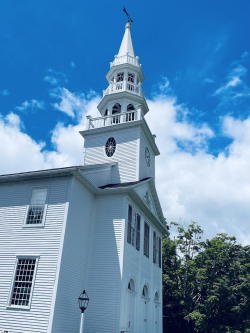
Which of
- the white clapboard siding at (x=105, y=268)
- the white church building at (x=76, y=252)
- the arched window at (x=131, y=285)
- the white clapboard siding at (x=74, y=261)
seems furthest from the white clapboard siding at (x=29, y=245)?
the arched window at (x=131, y=285)

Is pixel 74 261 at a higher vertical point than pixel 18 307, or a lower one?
higher

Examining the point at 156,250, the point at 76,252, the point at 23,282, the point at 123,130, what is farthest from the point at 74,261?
the point at 123,130

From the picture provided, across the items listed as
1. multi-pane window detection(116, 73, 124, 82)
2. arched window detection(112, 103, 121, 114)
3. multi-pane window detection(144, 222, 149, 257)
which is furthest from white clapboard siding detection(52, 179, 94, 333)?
multi-pane window detection(116, 73, 124, 82)

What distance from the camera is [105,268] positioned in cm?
1653

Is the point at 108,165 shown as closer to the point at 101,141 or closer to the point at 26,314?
the point at 101,141

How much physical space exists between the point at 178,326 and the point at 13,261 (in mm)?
22789

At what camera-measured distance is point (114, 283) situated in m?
16.0

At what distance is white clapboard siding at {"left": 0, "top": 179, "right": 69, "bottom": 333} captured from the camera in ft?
43.9

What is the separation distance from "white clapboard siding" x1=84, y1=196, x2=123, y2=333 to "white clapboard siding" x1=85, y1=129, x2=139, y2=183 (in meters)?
4.27

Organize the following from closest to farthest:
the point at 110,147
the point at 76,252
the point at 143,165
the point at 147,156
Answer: the point at 76,252, the point at 143,165, the point at 110,147, the point at 147,156

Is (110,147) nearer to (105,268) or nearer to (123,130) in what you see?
(123,130)

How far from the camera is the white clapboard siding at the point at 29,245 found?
13.4m

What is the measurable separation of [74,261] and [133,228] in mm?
4666

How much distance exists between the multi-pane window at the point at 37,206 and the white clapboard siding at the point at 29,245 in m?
0.35
